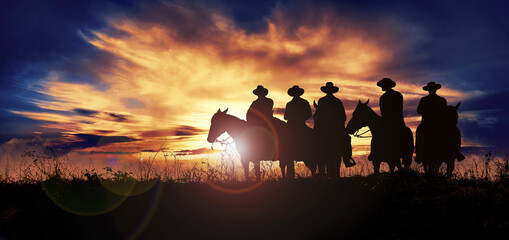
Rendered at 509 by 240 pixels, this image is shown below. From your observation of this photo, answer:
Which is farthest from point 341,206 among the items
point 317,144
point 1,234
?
point 1,234

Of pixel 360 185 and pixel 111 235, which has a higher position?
pixel 360 185

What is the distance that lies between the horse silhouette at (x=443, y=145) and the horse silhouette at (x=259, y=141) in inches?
145

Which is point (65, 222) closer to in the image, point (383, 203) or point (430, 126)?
point (383, 203)

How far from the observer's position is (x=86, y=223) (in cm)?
843

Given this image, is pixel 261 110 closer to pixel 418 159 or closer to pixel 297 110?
pixel 297 110

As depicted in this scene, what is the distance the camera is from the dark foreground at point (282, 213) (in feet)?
24.1

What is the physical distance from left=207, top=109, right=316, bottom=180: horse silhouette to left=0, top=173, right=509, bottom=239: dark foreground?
252cm

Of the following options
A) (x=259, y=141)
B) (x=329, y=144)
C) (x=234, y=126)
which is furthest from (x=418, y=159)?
(x=234, y=126)

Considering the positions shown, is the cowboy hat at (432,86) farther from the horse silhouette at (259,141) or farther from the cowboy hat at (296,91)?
the horse silhouette at (259,141)

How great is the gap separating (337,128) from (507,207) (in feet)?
16.6

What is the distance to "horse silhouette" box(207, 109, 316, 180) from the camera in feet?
40.2

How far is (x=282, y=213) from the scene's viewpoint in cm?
814

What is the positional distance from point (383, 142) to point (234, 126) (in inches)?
185

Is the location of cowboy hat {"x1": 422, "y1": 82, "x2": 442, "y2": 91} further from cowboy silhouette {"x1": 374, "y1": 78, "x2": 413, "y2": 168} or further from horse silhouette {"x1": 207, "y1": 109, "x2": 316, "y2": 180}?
horse silhouette {"x1": 207, "y1": 109, "x2": 316, "y2": 180}
